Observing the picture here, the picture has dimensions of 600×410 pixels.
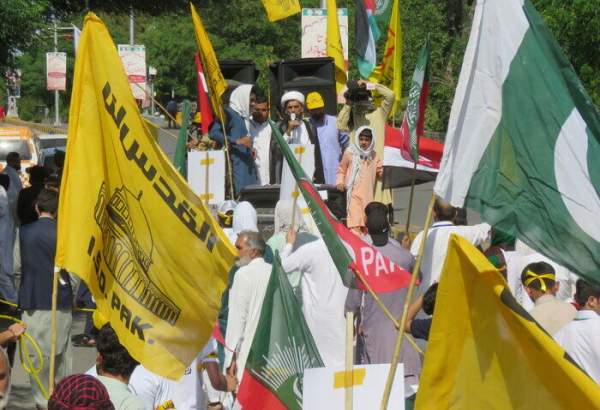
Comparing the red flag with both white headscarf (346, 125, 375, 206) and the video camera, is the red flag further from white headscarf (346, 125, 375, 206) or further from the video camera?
white headscarf (346, 125, 375, 206)

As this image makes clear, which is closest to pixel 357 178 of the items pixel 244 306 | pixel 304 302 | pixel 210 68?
pixel 210 68

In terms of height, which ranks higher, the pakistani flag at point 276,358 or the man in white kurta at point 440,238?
the man in white kurta at point 440,238

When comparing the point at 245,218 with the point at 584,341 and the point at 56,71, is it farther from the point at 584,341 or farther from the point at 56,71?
the point at 56,71

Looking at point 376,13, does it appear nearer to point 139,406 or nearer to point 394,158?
point 394,158

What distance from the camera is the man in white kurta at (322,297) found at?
880 cm

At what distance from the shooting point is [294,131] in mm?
14047

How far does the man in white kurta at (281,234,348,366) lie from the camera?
28.9ft

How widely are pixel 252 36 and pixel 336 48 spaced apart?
31.4 meters

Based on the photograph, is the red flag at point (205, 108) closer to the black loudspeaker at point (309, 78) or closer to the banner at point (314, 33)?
the black loudspeaker at point (309, 78)

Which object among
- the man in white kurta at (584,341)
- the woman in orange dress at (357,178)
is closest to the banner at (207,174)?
the woman in orange dress at (357,178)

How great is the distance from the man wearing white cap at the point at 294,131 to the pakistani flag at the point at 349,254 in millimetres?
6662

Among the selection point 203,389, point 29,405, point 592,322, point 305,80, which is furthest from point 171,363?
point 305,80

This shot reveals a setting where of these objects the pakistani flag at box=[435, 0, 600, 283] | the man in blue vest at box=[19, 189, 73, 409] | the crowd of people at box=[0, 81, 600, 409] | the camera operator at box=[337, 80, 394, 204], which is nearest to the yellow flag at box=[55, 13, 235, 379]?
the crowd of people at box=[0, 81, 600, 409]

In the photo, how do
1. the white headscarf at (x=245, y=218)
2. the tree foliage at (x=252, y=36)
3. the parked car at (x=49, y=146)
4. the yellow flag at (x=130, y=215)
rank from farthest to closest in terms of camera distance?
the parked car at (x=49, y=146) → the tree foliage at (x=252, y=36) → the white headscarf at (x=245, y=218) → the yellow flag at (x=130, y=215)
